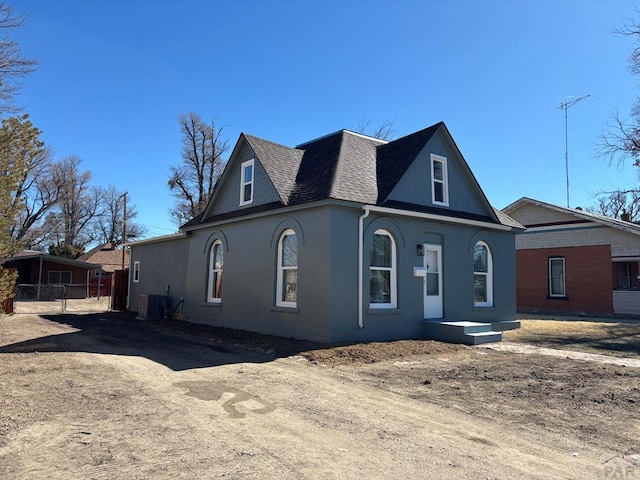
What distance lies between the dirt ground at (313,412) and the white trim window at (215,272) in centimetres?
497

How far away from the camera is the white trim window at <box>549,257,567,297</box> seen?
23.4 meters

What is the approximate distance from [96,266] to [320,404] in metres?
35.5

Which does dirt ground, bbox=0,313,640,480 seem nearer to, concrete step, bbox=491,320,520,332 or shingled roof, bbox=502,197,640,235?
concrete step, bbox=491,320,520,332

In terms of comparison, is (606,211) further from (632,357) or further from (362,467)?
(362,467)

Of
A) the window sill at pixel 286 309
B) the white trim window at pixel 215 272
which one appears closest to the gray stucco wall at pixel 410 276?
the window sill at pixel 286 309

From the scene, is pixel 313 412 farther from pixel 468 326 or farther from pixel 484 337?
pixel 484 337

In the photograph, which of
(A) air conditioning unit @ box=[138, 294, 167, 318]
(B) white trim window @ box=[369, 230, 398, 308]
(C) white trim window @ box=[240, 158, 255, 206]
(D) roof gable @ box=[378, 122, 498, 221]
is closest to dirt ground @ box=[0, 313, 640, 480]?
(B) white trim window @ box=[369, 230, 398, 308]

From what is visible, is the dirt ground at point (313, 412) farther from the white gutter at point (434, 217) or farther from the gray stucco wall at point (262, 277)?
the white gutter at point (434, 217)

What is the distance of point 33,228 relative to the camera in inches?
1655

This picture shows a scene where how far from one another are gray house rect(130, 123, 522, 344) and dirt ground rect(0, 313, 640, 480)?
55.4 inches

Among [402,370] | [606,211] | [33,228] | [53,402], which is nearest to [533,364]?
[402,370]

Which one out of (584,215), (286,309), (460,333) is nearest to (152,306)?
(286,309)

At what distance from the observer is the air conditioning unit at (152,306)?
57.7 ft

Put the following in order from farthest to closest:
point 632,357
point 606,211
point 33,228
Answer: point 606,211, point 33,228, point 632,357
